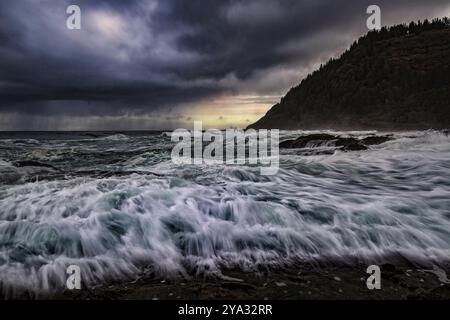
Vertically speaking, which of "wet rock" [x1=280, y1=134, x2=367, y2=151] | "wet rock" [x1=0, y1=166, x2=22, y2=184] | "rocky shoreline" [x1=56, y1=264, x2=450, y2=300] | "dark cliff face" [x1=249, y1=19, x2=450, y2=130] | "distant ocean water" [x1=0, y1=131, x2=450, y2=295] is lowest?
Result: "rocky shoreline" [x1=56, y1=264, x2=450, y2=300]

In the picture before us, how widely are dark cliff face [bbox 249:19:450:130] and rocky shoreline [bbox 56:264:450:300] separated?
6309 cm

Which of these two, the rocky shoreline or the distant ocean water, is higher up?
the distant ocean water

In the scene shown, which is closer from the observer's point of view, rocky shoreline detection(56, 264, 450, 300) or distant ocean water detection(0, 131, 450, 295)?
rocky shoreline detection(56, 264, 450, 300)

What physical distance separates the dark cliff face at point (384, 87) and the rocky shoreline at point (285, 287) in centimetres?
6309

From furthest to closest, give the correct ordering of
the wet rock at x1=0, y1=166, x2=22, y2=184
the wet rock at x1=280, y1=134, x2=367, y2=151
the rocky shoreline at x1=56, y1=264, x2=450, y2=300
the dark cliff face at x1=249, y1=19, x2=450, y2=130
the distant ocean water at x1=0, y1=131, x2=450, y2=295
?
the dark cliff face at x1=249, y1=19, x2=450, y2=130
the wet rock at x1=280, y1=134, x2=367, y2=151
the wet rock at x1=0, y1=166, x2=22, y2=184
the distant ocean water at x1=0, y1=131, x2=450, y2=295
the rocky shoreline at x1=56, y1=264, x2=450, y2=300

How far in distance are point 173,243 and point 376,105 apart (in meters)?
79.9

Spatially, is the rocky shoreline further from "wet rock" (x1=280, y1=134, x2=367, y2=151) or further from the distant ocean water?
"wet rock" (x1=280, y1=134, x2=367, y2=151)

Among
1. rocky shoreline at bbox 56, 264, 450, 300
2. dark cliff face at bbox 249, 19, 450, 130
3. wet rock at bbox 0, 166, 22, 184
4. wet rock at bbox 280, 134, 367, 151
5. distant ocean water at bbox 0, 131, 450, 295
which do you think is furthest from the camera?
dark cliff face at bbox 249, 19, 450, 130

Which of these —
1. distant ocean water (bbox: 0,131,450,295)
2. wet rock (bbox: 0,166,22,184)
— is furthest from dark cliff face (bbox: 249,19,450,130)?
wet rock (bbox: 0,166,22,184)

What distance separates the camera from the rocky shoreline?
8.27 ft

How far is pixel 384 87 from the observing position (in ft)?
247

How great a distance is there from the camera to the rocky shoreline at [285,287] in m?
2.52

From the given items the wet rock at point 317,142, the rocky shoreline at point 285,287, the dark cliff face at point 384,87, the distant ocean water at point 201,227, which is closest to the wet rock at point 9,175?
the distant ocean water at point 201,227

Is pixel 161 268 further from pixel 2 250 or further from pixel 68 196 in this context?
pixel 68 196
